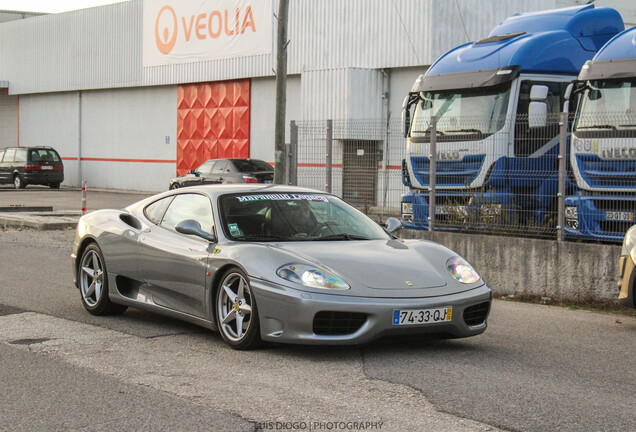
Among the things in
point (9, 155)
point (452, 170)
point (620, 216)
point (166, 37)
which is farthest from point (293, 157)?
point (9, 155)

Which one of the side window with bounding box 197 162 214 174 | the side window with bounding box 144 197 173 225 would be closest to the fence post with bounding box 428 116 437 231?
the side window with bounding box 144 197 173 225

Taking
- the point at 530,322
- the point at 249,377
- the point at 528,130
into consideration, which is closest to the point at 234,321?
the point at 249,377

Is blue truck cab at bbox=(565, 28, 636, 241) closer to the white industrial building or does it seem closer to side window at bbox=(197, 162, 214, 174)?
the white industrial building

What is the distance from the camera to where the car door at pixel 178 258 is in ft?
23.6

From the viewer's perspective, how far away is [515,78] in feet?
46.3

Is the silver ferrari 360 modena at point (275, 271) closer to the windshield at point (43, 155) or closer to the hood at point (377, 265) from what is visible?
the hood at point (377, 265)

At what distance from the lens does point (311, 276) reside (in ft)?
21.3

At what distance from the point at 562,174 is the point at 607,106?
162cm

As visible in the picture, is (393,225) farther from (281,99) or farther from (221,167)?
(221,167)

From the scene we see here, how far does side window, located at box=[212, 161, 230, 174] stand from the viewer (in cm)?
2701

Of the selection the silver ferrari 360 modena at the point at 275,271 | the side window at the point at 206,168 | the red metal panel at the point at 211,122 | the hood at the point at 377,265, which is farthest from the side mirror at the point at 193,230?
the red metal panel at the point at 211,122

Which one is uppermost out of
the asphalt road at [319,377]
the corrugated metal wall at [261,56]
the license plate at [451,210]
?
the corrugated metal wall at [261,56]

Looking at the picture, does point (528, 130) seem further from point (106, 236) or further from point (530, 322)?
point (106, 236)

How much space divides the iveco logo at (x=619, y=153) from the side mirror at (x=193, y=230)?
650 centimetres
